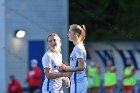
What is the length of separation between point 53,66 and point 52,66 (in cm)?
2

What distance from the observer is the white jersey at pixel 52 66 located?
11375 millimetres

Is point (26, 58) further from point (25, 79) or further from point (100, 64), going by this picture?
point (100, 64)

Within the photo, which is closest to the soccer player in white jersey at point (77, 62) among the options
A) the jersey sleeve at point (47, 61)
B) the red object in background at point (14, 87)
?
the jersey sleeve at point (47, 61)

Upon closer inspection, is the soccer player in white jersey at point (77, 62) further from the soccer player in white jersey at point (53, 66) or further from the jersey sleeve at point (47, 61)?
the jersey sleeve at point (47, 61)

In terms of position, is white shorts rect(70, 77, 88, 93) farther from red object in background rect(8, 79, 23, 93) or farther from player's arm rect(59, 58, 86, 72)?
red object in background rect(8, 79, 23, 93)

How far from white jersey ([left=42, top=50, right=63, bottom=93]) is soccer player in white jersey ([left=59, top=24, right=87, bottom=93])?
304 mm

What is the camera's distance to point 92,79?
1144 inches

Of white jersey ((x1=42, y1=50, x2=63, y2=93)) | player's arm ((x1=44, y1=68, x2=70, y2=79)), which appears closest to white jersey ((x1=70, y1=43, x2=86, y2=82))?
player's arm ((x1=44, y1=68, x2=70, y2=79))

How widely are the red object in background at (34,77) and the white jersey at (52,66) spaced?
541 inches

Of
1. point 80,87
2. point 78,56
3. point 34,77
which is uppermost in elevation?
point 34,77

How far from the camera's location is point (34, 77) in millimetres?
25438

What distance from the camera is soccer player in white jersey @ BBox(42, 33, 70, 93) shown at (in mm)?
11227

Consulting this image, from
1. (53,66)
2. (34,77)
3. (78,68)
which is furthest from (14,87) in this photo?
(78,68)

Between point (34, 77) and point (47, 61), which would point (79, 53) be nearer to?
point (47, 61)
